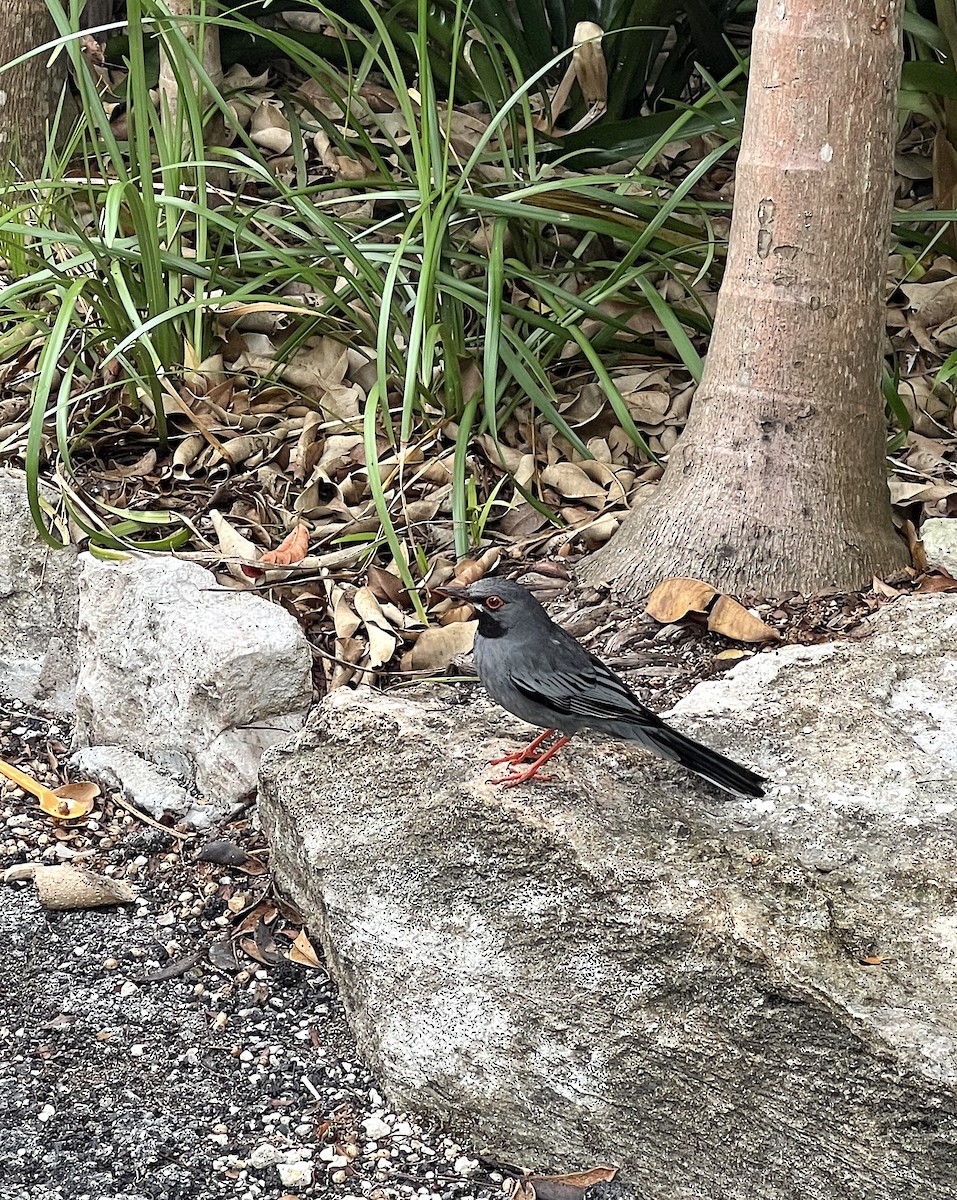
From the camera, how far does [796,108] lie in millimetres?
2852

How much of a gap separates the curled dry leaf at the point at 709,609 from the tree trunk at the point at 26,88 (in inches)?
112


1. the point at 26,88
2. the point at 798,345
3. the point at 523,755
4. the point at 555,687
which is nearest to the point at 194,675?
the point at 523,755

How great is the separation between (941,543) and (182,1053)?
2.07m

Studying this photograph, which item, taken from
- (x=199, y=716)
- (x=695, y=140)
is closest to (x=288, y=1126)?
(x=199, y=716)

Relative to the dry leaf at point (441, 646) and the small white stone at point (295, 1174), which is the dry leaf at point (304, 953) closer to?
the small white stone at point (295, 1174)

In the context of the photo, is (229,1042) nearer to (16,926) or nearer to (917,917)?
(16,926)

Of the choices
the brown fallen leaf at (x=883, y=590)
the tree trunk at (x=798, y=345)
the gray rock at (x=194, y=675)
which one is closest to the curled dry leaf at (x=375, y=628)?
the gray rock at (x=194, y=675)

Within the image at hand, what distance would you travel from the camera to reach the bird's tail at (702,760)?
7.43ft

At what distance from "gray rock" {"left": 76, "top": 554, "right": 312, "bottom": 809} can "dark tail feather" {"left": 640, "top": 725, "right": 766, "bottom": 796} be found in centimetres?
107

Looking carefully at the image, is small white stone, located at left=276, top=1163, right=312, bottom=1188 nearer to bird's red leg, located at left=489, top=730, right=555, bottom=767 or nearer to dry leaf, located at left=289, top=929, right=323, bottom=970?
dry leaf, located at left=289, top=929, right=323, bottom=970

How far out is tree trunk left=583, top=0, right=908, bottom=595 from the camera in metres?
2.85

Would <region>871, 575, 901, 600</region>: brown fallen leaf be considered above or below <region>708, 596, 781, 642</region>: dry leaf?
→ above

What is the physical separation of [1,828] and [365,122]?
9.18 feet

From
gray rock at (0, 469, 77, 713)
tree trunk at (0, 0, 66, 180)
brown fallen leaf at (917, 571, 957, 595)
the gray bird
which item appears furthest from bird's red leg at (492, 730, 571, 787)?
tree trunk at (0, 0, 66, 180)
